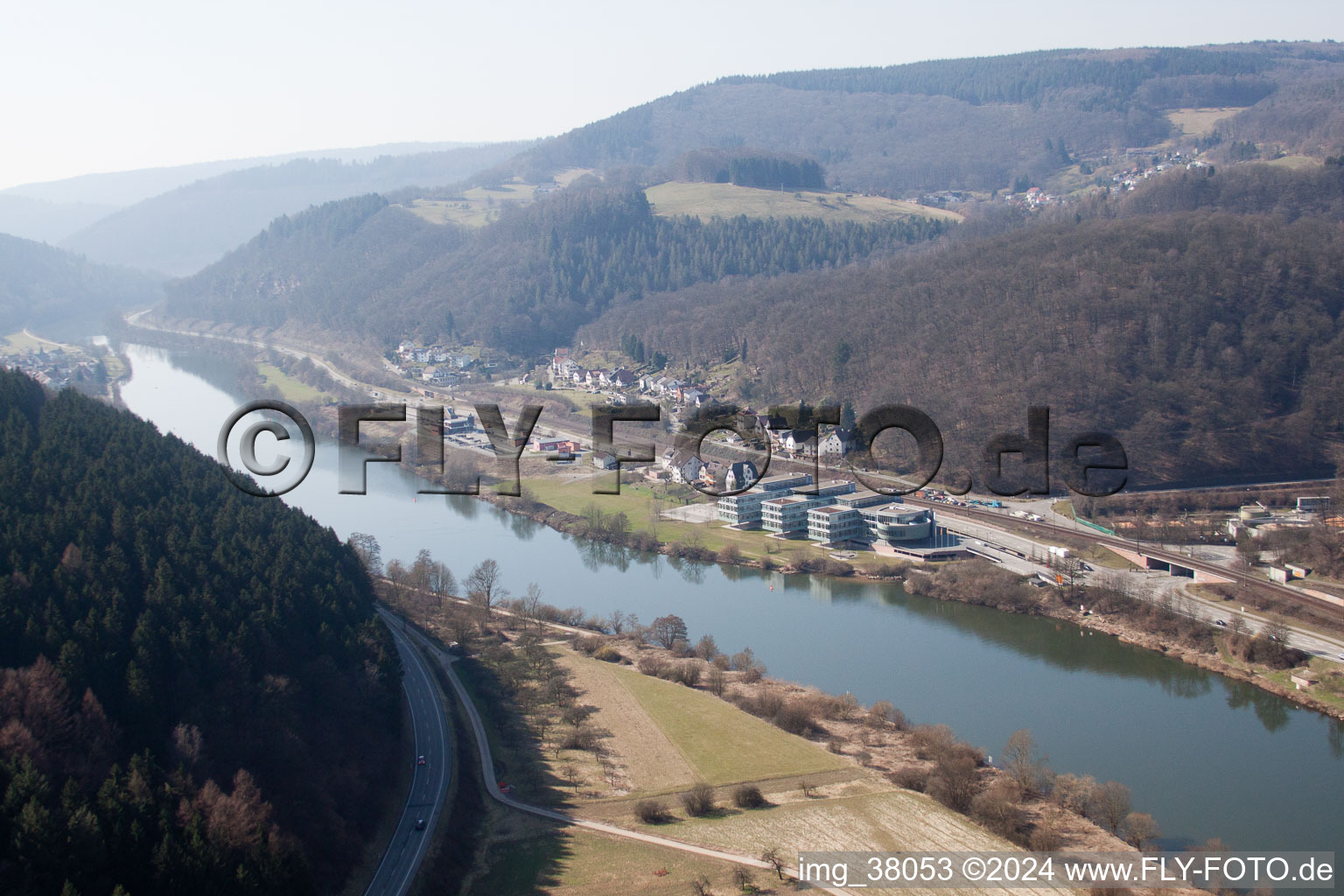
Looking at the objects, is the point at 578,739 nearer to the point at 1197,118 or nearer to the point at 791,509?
the point at 791,509

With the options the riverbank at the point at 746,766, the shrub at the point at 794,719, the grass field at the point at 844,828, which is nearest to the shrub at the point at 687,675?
the riverbank at the point at 746,766

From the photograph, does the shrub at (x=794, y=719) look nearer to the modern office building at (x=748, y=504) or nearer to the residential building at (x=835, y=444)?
the modern office building at (x=748, y=504)

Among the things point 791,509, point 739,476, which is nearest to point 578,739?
point 791,509

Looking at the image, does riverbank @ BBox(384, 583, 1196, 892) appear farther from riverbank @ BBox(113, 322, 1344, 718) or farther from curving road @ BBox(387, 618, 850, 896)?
riverbank @ BBox(113, 322, 1344, 718)

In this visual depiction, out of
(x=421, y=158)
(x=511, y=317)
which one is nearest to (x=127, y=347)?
(x=511, y=317)

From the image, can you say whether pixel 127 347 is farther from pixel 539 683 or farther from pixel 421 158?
pixel 421 158

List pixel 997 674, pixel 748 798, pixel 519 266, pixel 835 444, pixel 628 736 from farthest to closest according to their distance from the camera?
pixel 519 266 → pixel 835 444 → pixel 997 674 → pixel 628 736 → pixel 748 798
